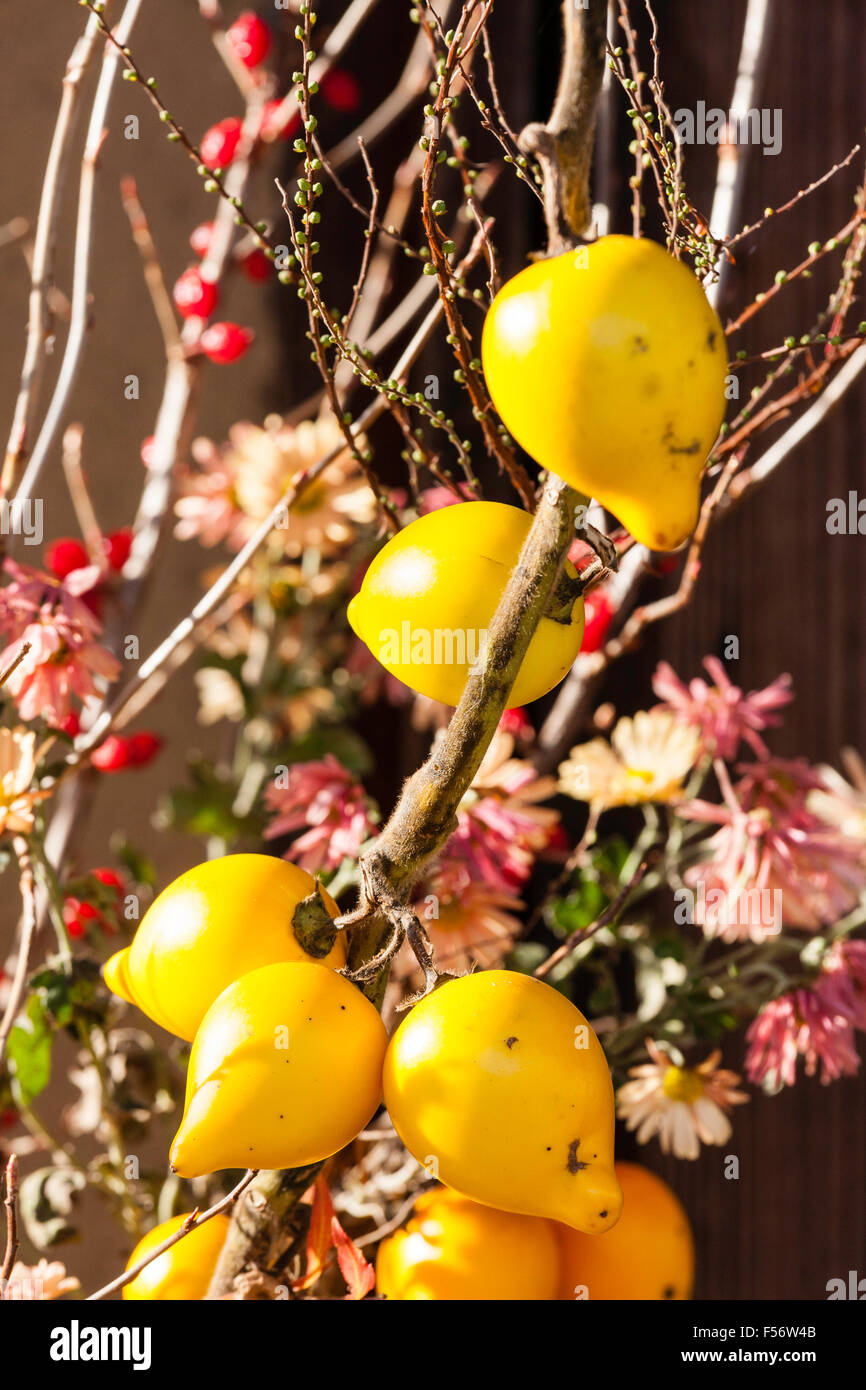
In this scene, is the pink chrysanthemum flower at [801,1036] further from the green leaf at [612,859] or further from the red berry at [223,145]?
the red berry at [223,145]

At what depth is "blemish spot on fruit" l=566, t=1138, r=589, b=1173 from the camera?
223mm

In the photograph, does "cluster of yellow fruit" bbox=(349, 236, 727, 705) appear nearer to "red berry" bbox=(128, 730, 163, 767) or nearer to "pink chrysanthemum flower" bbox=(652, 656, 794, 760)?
"pink chrysanthemum flower" bbox=(652, 656, 794, 760)

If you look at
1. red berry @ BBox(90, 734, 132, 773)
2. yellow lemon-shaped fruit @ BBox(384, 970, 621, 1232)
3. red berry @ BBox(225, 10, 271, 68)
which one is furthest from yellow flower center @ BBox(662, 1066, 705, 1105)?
red berry @ BBox(225, 10, 271, 68)

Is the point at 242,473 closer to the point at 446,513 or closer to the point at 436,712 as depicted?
the point at 436,712

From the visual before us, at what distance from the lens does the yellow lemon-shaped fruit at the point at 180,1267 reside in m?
0.30

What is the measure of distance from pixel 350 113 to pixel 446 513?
2.16 feet

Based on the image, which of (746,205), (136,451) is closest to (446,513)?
(746,205)

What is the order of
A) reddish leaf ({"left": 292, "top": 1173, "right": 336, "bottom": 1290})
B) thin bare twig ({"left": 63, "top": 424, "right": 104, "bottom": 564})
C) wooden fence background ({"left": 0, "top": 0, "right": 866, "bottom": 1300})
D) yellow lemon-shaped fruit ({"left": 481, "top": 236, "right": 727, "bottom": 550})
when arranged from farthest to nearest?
wooden fence background ({"left": 0, "top": 0, "right": 866, "bottom": 1300}) < thin bare twig ({"left": 63, "top": 424, "right": 104, "bottom": 564}) < reddish leaf ({"left": 292, "top": 1173, "right": 336, "bottom": 1290}) < yellow lemon-shaped fruit ({"left": 481, "top": 236, "right": 727, "bottom": 550})

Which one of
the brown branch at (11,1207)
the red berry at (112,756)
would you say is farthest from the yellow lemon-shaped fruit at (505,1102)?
the red berry at (112,756)

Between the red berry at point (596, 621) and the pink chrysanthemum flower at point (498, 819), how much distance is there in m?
0.08

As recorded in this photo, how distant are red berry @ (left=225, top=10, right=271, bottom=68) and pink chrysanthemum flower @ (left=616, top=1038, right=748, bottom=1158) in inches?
22.3

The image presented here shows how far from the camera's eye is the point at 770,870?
0.44 metres

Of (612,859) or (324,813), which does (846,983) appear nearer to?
(612,859)

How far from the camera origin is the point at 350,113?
771 mm
